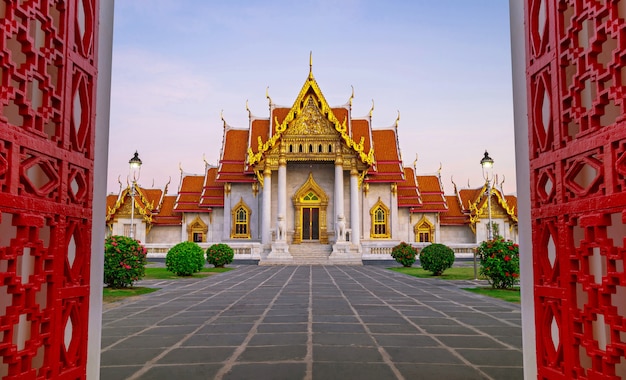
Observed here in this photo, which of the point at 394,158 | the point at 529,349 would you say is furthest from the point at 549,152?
the point at 394,158

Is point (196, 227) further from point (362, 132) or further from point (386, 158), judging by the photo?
point (386, 158)

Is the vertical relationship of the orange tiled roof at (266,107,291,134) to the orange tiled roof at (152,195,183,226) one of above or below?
above

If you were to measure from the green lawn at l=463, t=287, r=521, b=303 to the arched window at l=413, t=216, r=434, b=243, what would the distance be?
2259 centimetres

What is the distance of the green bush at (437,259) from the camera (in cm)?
1658

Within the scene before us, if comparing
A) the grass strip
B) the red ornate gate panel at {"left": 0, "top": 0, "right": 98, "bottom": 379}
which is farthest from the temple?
the red ornate gate panel at {"left": 0, "top": 0, "right": 98, "bottom": 379}

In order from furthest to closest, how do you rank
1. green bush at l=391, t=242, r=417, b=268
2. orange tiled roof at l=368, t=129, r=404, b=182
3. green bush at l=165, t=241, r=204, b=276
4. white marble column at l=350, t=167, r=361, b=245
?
orange tiled roof at l=368, t=129, r=404, b=182
white marble column at l=350, t=167, r=361, b=245
green bush at l=391, t=242, r=417, b=268
green bush at l=165, t=241, r=204, b=276

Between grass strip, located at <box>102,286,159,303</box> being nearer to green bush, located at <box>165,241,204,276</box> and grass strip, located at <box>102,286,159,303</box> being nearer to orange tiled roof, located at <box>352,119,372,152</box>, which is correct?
green bush, located at <box>165,241,204,276</box>

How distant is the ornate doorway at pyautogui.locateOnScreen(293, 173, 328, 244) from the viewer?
100 feet

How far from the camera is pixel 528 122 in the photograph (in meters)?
3.39

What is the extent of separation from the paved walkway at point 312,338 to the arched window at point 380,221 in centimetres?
2213

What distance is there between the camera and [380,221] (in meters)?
32.1

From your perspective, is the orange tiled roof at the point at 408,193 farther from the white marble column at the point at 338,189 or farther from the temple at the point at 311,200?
the white marble column at the point at 338,189

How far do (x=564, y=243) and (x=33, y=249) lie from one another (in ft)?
9.91

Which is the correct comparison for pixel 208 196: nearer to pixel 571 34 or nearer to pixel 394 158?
pixel 394 158
